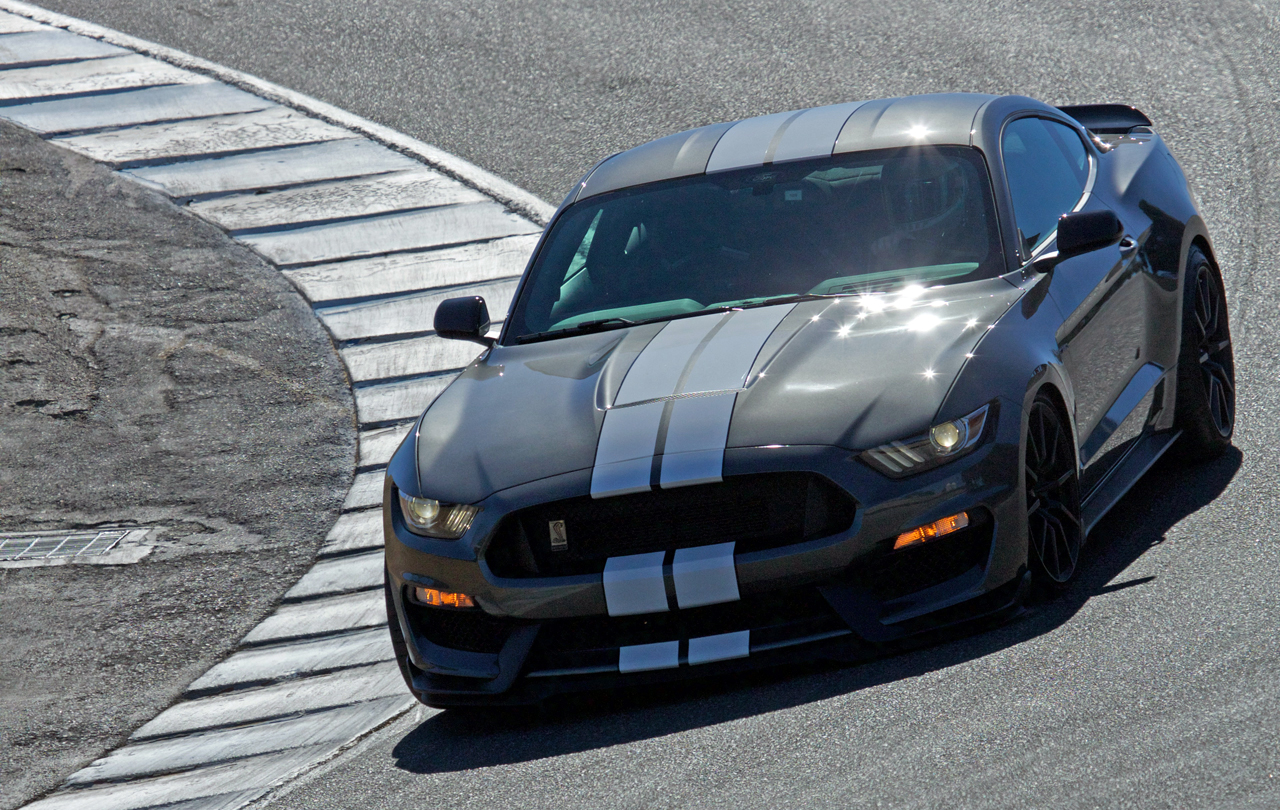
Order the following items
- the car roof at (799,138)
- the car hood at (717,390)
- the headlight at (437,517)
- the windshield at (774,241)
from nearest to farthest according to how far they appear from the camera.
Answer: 1. the car hood at (717,390)
2. the headlight at (437,517)
3. the windshield at (774,241)
4. the car roof at (799,138)

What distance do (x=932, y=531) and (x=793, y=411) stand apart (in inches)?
19.3

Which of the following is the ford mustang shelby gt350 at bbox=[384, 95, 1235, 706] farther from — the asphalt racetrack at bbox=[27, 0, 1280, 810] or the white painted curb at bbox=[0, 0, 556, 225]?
the white painted curb at bbox=[0, 0, 556, 225]

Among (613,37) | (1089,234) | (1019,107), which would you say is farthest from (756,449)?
(613,37)

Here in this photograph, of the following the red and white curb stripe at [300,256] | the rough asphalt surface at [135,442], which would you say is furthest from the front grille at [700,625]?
the rough asphalt surface at [135,442]

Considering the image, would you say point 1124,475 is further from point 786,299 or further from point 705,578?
point 705,578

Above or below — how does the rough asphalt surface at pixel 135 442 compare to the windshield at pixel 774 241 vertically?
below

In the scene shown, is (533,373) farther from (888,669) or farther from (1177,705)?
(1177,705)

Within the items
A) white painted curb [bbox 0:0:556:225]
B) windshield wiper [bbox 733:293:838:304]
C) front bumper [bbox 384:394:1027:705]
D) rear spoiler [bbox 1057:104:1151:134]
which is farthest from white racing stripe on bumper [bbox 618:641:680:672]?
white painted curb [bbox 0:0:556:225]

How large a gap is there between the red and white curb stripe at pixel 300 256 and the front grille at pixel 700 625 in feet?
3.09

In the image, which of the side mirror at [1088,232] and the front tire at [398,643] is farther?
the side mirror at [1088,232]

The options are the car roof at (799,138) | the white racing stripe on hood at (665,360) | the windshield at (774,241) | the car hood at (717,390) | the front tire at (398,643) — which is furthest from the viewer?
the car roof at (799,138)

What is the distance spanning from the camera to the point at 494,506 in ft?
14.0

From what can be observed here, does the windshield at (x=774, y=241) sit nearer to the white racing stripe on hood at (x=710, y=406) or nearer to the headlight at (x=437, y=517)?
→ the white racing stripe on hood at (x=710, y=406)

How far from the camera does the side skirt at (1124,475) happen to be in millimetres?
4773
